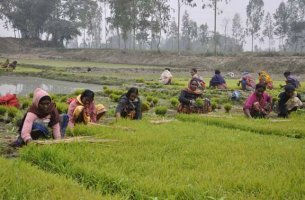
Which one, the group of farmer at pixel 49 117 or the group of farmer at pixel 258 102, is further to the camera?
the group of farmer at pixel 258 102

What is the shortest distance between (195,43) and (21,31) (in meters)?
62.8

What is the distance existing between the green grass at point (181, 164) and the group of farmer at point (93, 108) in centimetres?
74

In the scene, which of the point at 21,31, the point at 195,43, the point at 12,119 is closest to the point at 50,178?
the point at 12,119

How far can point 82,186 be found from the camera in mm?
4992

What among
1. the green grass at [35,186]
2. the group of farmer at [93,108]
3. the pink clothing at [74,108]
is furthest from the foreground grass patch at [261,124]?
the green grass at [35,186]

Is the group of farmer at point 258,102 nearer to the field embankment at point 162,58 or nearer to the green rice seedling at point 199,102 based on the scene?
the green rice seedling at point 199,102

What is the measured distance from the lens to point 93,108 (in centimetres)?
938

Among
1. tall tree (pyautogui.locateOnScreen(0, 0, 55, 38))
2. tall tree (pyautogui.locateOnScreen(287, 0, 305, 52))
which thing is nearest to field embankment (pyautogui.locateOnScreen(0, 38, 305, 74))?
tall tree (pyautogui.locateOnScreen(0, 0, 55, 38))

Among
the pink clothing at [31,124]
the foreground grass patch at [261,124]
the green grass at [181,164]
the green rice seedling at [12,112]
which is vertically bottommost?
the foreground grass patch at [261,124]

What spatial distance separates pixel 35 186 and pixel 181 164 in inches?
83.7

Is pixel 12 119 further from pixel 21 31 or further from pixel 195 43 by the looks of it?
pixel 195 43

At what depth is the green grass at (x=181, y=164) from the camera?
4.88 m

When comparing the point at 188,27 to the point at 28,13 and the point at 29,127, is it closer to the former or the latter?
the point at 28,13

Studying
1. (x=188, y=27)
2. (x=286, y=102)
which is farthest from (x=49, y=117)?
(x=188, y=27)
